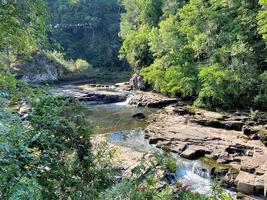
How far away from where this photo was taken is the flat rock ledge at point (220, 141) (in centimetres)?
1417

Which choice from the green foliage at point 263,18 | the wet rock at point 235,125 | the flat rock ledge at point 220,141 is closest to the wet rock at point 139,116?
the flat rock ledge at point 220,141

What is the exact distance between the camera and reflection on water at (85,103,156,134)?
24823 mm

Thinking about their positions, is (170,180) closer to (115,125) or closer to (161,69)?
(115,125)

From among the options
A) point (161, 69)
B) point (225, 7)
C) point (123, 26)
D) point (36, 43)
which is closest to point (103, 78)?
point (123, 26)

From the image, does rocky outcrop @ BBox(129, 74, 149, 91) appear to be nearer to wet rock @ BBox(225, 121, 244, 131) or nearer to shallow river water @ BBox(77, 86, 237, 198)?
shallow river water @ BBox(77, 86, 237, 198)

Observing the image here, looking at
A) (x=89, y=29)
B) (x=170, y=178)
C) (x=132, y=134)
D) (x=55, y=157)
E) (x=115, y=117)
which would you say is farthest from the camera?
(x=89, y=29)

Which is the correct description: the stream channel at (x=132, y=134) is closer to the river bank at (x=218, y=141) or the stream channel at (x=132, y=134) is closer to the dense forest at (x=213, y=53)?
the river bank at (x=218, y=141)

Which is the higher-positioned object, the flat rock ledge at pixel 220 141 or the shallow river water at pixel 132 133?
the flat rock ledge at pixel 220 141

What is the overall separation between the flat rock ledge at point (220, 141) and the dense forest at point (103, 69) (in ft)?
13.6

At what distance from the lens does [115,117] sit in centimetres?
2845

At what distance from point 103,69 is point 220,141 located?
1944 inches

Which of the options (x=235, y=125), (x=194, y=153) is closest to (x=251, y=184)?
(x=194, y=153)

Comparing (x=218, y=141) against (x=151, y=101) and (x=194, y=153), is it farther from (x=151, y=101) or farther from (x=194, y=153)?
(x=151, y=101)

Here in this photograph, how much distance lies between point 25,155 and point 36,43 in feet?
7.93
